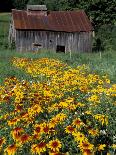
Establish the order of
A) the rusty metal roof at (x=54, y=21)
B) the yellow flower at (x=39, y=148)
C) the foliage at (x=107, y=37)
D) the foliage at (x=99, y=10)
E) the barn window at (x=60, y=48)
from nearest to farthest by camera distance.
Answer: the yellow flower at (x=39, y=148) → the rusty metal roof at (x=54, y=21) → the barn window at (x=60, y=48) → the foliage at (x=107, y=37) → the foliage at (x=99, y=10)

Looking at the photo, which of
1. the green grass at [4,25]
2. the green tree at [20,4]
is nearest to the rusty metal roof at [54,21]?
the green grass at [4,25]

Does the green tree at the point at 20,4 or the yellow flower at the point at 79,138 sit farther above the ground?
the yellow flower at the point at 79,138

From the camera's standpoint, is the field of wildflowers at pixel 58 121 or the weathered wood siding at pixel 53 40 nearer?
the field of wildflowers at pixel 58 121

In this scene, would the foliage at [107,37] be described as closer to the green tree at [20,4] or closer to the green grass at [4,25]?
the green grass at [4,25]

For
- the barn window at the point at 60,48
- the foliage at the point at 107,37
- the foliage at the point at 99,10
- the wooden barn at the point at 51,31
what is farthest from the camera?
the foliage at the point at 99,10

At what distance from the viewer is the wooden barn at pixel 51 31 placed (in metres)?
42.9

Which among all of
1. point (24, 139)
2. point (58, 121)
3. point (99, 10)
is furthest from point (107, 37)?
A: point (24, 139)

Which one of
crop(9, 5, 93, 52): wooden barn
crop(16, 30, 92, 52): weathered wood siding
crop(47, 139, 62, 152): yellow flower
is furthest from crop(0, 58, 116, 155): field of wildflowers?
crop(16, 30, 92, 52): weathered wood siding

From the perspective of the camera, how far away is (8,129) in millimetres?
7277

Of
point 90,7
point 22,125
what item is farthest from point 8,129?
point 90,7

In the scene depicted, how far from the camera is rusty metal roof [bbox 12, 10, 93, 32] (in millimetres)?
42719

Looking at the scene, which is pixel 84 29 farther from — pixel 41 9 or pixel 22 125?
pixel 22 125

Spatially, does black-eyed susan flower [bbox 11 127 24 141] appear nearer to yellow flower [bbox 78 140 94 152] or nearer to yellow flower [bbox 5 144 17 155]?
yellow flower [bbox 5 144 17 155]

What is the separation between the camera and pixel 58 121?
21.7ft
